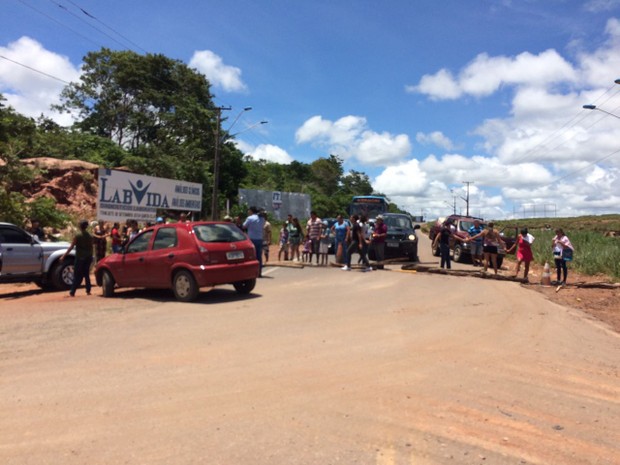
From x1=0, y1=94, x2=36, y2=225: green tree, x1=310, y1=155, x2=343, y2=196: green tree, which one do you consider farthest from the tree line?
x1=310, y1=155, x2=343, y2=196: green tree

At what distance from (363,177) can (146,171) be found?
7614 centimetres

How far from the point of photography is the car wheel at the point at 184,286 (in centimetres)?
935

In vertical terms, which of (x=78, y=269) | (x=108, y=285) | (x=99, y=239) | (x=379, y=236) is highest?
(x=379, y=236)

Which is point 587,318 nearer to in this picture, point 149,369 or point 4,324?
point 149,369

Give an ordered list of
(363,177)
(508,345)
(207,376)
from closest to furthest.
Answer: (207,376) → (508,345) → (363,177)

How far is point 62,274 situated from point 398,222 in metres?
12.0

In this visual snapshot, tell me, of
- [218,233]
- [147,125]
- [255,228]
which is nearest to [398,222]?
[255,228]

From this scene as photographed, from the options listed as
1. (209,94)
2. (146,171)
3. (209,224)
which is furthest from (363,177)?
(209,224)

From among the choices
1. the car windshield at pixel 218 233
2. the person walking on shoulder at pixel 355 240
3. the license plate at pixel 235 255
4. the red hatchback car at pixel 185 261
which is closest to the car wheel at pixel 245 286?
the red hatchback car at pixel 185 261

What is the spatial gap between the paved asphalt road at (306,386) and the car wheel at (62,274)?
8.96ft

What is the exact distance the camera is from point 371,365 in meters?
5.37

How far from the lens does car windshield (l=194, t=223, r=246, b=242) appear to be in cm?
951

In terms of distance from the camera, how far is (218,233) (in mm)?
9758

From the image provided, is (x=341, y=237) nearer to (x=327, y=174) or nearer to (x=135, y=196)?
(x=135, y=196)
